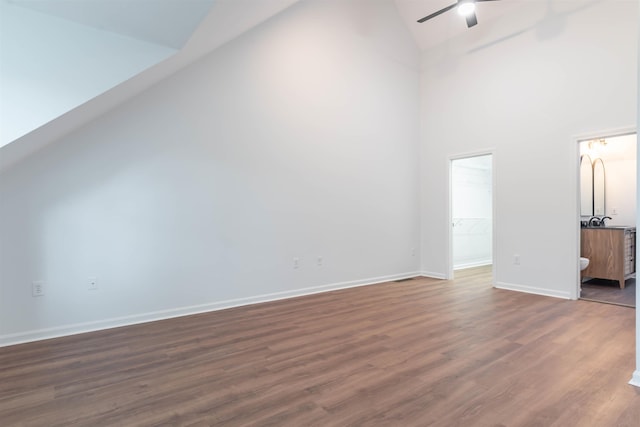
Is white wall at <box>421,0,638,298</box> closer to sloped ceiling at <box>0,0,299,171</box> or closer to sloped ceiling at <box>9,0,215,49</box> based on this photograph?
sloped ceiling at <box>0,0,299,171</box>

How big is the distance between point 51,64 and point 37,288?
1.78 metres

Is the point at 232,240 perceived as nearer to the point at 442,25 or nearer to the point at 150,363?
the point at 150,363

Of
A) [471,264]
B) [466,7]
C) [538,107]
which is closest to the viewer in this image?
[466,7]

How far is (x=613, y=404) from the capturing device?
6.28ft

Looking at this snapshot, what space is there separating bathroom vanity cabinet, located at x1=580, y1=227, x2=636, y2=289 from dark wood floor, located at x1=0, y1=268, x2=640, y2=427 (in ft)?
5.67

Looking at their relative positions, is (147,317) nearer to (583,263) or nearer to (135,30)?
(135,30)

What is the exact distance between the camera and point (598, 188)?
19.9ft

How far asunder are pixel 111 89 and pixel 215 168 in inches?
52.6

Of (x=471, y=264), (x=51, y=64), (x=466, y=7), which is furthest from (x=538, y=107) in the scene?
(x=51, y=64)

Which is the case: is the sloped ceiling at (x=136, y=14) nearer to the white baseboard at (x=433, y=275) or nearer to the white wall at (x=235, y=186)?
the white wall at (x=235, y=186)

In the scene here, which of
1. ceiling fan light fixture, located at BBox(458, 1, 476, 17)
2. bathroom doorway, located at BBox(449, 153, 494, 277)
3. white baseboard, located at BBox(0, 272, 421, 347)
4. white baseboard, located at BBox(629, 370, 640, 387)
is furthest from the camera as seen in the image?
bathroom doorway, located at BBox(449, 153, 494, 277)

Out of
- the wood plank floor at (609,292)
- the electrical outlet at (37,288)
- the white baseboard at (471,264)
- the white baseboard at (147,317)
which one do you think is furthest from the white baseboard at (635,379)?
the white baseboard at (471,264)

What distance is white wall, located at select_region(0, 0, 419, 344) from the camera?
3.01 meters

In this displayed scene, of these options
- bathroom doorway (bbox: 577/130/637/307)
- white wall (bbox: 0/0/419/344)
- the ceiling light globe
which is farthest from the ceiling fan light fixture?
bathroom doorway (bbox: 577/130/637/307)
